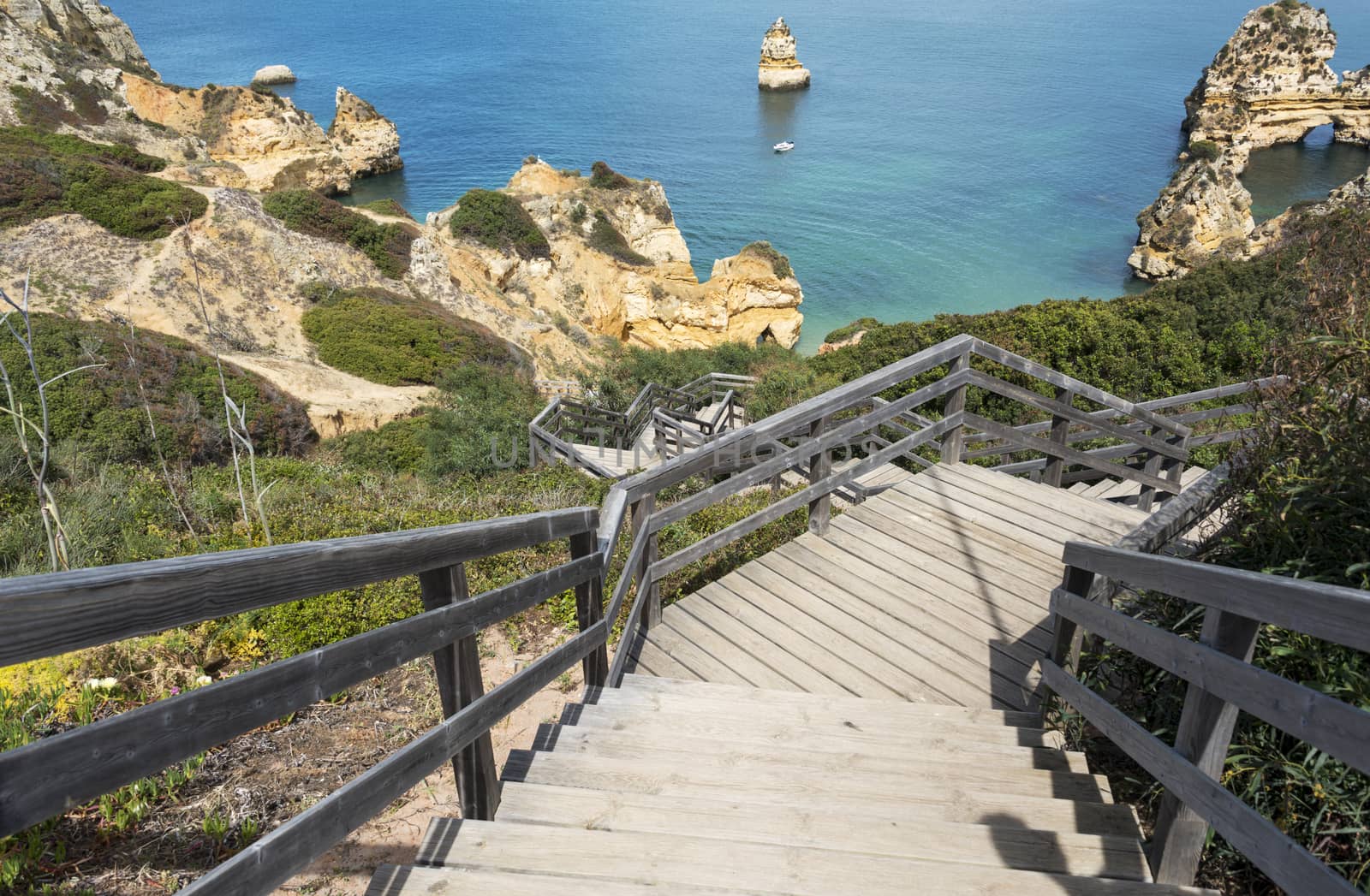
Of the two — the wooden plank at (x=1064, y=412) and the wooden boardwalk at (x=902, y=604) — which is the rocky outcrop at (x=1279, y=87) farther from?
the wooden boardwalk at (x=902, y=604)

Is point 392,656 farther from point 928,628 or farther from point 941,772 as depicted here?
point 928,628

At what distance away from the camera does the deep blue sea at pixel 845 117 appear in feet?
174

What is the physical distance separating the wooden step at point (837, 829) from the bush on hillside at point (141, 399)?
1227 cm

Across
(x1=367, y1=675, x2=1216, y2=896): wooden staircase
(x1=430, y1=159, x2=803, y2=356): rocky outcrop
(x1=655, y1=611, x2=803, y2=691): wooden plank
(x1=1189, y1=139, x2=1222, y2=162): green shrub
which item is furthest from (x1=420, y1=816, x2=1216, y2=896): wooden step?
(x1=1189, y1=139, x2=1222, y2=162): green shrub

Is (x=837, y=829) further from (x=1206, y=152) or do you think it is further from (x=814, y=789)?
(x=1206, y=152)

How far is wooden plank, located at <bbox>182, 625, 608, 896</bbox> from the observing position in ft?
4.49

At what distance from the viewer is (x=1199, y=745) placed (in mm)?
2039

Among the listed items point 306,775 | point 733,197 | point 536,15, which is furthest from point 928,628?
point 536,15

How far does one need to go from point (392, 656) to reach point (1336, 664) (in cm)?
246

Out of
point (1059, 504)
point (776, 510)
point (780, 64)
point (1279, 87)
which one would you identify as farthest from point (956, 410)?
point (780, 64)

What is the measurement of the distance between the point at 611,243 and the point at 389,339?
1648 centimetres

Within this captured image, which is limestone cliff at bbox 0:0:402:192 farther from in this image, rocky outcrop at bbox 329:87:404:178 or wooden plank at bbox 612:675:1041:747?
wooden plank at bbox 612:675:1041:747

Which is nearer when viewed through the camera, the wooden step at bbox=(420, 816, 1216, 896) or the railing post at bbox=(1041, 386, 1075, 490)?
the wooden step at bbox=(420, 816, 1216, 896)

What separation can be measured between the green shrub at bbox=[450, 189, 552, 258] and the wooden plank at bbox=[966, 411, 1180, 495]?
99.7ft
